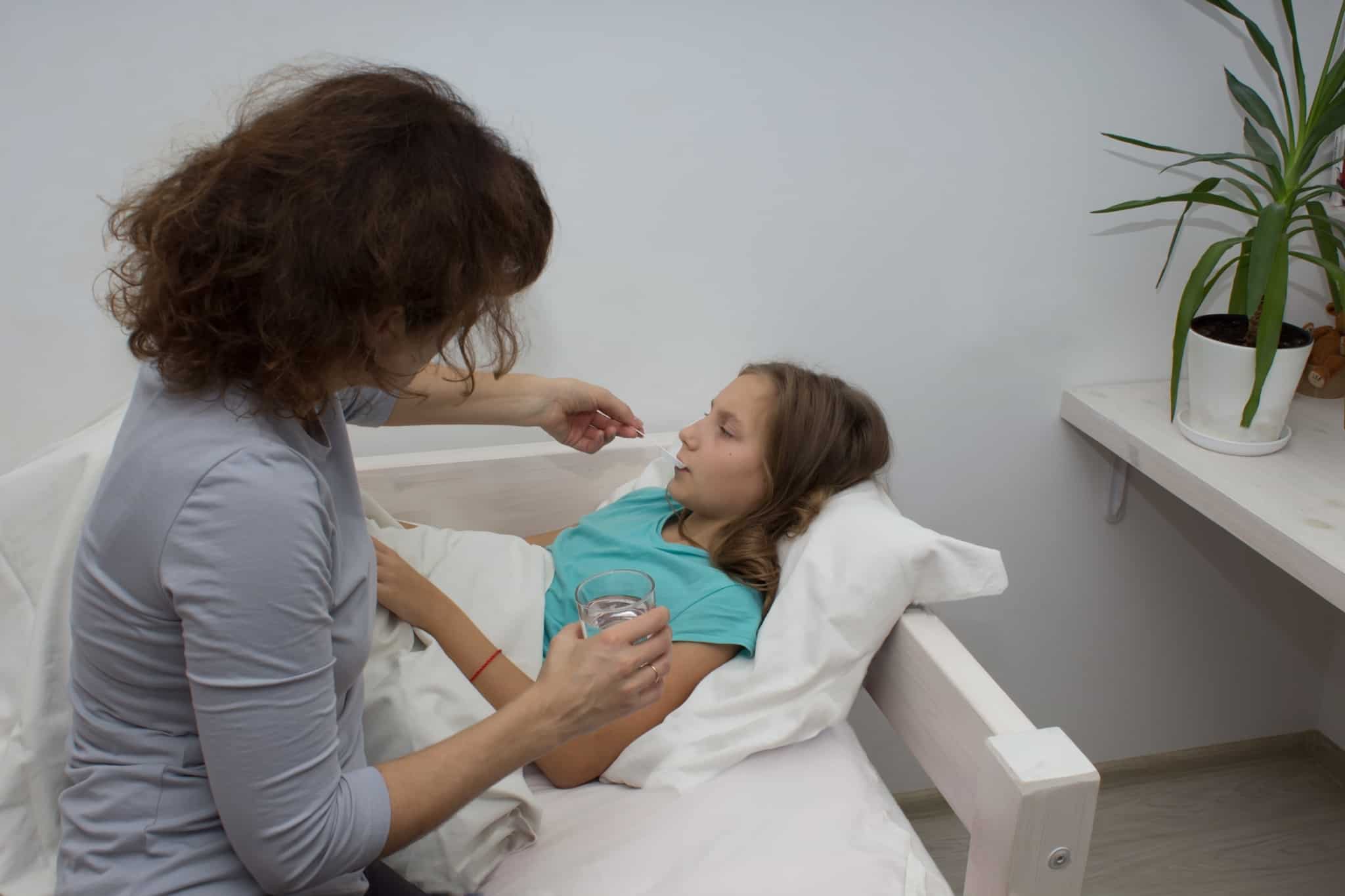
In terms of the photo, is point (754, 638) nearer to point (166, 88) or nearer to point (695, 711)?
point (695, 711)

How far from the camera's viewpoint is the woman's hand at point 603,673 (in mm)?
903

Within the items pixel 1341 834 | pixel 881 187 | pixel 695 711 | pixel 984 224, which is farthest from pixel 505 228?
pixel 1341 834

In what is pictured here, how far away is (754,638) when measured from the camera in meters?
1.26

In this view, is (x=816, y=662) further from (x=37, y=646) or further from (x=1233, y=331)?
(x=1233, y=331)

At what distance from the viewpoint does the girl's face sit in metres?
1.38

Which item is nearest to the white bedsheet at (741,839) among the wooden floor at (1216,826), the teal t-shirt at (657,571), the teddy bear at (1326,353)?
the teal t-shirt at (657,571)

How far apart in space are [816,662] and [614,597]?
0.25 meters

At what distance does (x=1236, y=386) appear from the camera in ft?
4.96

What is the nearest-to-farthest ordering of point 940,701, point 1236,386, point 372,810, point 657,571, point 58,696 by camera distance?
point 372,810 < point 58,696 < point 940,701 < point 657,571 < point 1236,386

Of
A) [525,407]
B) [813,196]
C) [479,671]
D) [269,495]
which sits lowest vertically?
[479,671]

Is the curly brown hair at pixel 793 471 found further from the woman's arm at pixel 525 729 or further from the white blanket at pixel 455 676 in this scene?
the woman's arm at pixel 525 729

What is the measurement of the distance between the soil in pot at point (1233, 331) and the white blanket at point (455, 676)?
39.8 inches

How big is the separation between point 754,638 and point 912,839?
280 millimetres

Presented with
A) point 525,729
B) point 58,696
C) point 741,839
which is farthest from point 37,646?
point 741,839
